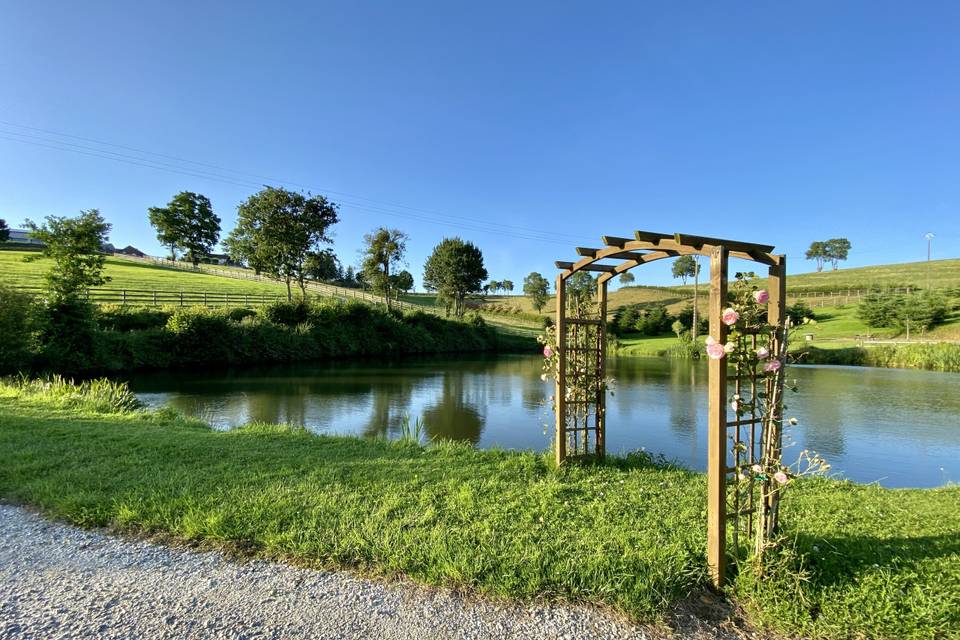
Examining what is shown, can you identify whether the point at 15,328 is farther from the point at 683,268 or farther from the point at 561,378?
the point at 683,268

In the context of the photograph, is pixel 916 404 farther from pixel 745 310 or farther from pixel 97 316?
pixel 97 316

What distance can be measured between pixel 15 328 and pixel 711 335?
1775 centimetres

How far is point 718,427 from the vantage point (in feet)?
8.95

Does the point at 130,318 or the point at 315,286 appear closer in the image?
the point at 130,318

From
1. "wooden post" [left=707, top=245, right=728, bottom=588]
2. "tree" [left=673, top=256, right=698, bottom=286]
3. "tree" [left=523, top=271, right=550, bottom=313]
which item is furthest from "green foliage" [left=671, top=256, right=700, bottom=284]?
"wooden post" [left=707, top=245, right=728, bottom=588]

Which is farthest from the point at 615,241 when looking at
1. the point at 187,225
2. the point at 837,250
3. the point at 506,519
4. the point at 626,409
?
the point at 837,250

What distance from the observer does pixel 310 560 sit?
2.88m

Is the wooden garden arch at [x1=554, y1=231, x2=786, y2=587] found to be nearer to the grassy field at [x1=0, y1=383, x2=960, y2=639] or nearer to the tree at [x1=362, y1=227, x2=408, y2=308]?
the grassy field at [x1=0, y1=383, x2=960, y2=639]

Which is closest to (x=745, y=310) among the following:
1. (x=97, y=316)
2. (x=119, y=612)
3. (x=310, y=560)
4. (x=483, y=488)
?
(x=483, y=488)

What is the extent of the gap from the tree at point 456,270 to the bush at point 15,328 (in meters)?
29.7

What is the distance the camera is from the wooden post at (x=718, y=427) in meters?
2.67

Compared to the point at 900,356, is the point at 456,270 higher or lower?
higher

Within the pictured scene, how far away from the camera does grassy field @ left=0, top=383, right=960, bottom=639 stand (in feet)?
8.29

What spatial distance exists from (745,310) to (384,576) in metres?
2.68
